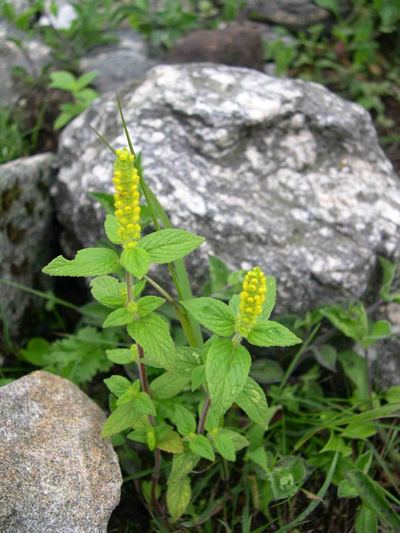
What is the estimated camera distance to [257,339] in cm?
185

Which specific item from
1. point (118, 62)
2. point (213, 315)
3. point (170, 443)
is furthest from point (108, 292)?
point (118, 62)

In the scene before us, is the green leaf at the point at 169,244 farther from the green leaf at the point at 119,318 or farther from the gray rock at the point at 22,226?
the gray rock at the point at 22,226

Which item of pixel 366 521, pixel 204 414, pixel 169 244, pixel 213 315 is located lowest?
pixel 366 521

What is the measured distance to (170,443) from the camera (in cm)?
235

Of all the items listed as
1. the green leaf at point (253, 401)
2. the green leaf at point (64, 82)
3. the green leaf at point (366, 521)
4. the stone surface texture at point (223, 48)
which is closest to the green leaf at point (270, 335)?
the green leaf at point (253, 401)

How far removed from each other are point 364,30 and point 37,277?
336 cm

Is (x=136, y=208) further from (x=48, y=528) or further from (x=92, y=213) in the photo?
(x=92, y=213)

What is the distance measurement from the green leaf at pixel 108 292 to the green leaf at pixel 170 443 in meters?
0.69

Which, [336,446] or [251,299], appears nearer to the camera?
[251,299]

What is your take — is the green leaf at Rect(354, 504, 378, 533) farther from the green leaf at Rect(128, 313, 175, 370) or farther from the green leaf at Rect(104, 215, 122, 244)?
the green leaf at Rect(104, 215, 122, 244)

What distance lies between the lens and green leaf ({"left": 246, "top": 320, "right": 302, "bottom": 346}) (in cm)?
181

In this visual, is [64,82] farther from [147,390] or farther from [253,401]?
[253,401]

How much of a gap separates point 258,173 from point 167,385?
148cm

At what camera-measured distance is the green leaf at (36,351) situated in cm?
312
